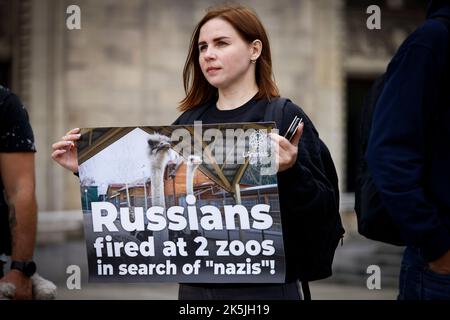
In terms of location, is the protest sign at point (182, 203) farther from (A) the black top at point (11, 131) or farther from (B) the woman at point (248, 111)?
(A) the black top at point (11, 131)

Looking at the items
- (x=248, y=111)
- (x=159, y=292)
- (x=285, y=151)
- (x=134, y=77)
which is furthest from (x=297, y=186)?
(x=134, y=77)

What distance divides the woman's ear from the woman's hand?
1.31 feet

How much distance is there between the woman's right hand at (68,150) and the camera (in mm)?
2662

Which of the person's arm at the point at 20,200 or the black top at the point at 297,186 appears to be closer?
the black top at the point at 297,186

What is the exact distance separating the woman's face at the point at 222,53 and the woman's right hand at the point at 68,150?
0.50m

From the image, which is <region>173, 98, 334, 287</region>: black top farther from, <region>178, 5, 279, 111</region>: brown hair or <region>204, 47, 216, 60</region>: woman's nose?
<region>204, 47, 216, 60</region>: woman's nose

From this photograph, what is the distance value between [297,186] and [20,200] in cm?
129

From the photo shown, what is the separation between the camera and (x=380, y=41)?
14.6 metres

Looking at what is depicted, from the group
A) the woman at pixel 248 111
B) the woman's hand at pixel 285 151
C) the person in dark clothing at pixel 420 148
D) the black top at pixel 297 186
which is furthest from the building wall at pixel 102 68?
the person in dark clothing at pixel 420 148

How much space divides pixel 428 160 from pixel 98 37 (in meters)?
9.53

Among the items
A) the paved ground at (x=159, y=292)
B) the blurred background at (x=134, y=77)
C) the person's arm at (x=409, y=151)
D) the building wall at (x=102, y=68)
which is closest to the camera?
the person's arm at (x=409, y=151)

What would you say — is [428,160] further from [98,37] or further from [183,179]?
[98,37]

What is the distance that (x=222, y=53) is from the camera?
2.72m

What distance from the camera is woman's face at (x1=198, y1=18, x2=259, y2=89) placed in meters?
2.72
